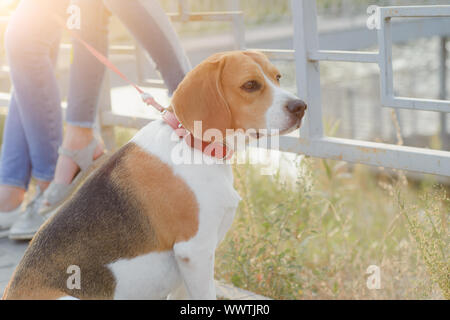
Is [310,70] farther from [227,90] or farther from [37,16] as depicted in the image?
[37,16]

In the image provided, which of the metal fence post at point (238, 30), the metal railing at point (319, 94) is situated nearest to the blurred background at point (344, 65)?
the metal fence post at point (238, 30)

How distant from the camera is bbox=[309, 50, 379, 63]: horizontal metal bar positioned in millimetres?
3193

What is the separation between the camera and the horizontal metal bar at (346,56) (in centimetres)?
319

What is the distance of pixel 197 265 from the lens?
2420 mm

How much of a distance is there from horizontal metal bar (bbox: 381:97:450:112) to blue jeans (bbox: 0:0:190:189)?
3.22 ft

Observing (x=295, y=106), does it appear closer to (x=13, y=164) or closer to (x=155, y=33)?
(x=155, y=33)

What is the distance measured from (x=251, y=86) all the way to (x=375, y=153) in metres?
1.01

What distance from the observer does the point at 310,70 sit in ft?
11.4

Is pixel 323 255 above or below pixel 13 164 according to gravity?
below

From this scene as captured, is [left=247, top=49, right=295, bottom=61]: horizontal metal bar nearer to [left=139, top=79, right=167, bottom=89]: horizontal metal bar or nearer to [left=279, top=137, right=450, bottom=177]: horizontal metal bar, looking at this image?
[left=279, top=137, right=450, bottom=177]: horizontal metal bar

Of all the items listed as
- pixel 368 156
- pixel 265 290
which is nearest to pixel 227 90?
pixel 368 156

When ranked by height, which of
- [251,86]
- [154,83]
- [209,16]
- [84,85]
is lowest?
[154,83]

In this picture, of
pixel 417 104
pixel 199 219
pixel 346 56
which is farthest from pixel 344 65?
pixel 199 219
